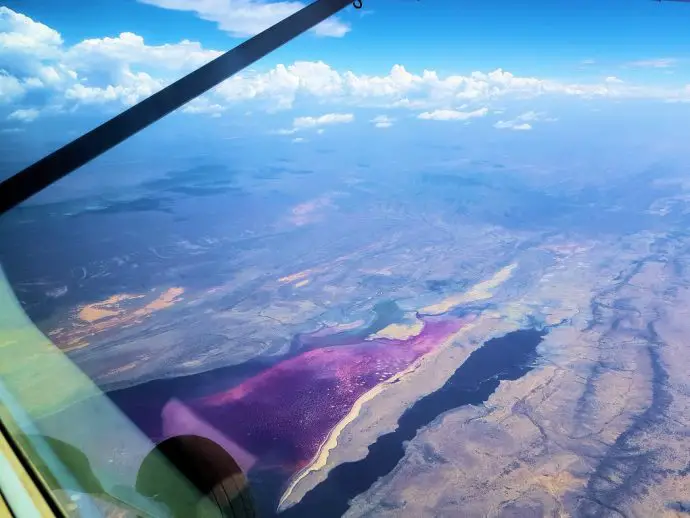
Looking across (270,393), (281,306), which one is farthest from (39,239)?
(270,393)

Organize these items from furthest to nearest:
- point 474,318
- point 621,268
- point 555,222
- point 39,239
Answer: point 555,222, point 621,268, point 39,239, point 474,318

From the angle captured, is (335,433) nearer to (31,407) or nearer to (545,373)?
(545,373)

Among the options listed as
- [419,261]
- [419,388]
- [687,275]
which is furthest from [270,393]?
[687,275]

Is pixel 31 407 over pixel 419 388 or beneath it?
over

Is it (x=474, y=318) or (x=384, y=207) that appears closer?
(x=474, y=318)

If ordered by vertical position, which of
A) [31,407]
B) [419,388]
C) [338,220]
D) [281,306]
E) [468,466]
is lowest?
[468,466]

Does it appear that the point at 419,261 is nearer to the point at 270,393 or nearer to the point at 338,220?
the point at 338,220

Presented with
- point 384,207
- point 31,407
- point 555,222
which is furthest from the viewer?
point 384,207
